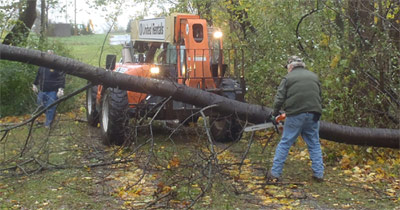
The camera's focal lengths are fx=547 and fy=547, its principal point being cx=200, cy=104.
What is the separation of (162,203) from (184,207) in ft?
1.00

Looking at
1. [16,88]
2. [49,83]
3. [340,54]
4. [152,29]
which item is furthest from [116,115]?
[16,88]

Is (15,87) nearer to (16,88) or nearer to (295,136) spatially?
(16,88)

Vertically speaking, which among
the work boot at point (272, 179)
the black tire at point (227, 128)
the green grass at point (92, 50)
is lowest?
the work boot at point (272, 179)

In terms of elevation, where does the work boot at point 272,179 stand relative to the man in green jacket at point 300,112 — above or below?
below

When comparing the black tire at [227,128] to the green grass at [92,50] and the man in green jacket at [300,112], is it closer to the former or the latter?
the green grass at [92,50]

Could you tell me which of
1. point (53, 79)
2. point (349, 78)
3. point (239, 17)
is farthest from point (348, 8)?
point (53, 79)

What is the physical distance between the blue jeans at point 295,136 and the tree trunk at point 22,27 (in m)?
10.9

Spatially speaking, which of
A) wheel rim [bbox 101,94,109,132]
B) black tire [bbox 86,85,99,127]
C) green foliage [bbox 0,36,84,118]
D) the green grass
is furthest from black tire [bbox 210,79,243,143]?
green foliage [bbox 0,36,84,118]

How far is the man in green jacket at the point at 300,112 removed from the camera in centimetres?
752

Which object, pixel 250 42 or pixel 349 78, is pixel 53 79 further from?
pixel 349 78

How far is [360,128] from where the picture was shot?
27.6 ft

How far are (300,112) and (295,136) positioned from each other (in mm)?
371

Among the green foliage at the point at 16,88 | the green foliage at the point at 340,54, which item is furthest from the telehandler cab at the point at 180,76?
the green foliage at the point at 16,88

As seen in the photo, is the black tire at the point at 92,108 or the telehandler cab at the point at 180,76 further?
the black tire at the point at 92,108
